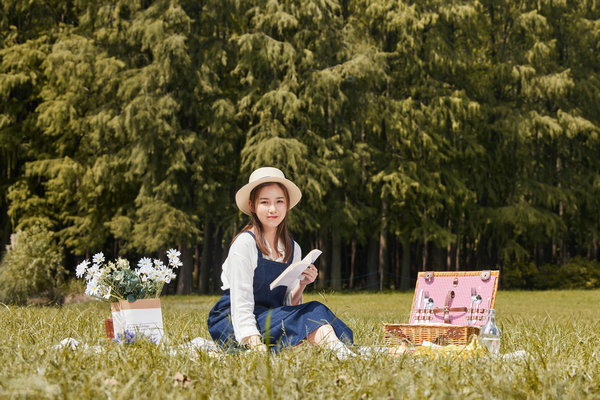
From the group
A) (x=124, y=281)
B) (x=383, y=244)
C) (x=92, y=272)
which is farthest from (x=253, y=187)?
(x=383, y=244)

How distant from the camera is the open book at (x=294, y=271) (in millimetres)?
4301

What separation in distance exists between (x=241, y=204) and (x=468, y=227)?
55.8 feet

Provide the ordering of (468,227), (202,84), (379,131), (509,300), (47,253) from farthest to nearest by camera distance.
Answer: (468,227) → (379,131) → (202,84) → (509,300) → (47,253)

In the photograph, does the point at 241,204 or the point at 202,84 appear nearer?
the point at 241,204

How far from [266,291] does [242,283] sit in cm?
30

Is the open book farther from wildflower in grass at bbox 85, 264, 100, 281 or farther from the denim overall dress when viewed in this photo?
wildflower in grass at bbox 85, 264, 100, 281

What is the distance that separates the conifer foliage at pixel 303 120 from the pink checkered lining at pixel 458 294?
1104cm

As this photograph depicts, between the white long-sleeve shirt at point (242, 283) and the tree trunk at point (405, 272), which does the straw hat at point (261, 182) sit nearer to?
the white long-sleeve shirt at point (242, 283)

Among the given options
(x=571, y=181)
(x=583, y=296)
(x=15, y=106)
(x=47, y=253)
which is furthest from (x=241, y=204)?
(x=571, y=181)

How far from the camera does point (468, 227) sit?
69.1ft

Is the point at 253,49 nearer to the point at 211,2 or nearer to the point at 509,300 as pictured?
the point at 211,2

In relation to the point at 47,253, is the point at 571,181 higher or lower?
higher

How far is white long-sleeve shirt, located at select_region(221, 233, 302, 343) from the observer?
4258mm

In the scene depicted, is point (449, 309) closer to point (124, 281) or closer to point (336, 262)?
point (124, 281)
